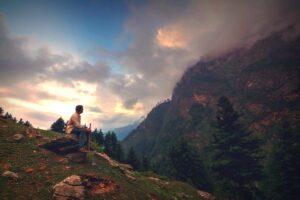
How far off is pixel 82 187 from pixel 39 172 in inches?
127

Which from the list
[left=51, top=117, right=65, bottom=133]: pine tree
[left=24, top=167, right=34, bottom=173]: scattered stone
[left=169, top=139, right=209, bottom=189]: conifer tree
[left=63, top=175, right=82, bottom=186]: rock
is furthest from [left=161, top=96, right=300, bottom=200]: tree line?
[left=51, top=117, right=65, bottom=133]: pine tree

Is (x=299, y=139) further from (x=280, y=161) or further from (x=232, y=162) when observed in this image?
(x=232, y=162)

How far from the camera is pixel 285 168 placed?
35.5m

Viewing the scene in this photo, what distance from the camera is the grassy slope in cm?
1252

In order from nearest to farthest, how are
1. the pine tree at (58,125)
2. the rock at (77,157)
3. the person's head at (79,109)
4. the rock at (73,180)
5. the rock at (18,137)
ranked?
the rock at (73,180) → the person's head at (79,109) → the rock at (77,157) → the rock at (18,137) → the pine tree at (58,125)

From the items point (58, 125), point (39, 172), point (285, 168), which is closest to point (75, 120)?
point (39, 172)

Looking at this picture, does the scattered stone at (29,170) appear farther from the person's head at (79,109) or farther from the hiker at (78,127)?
the person's head at (79,109)

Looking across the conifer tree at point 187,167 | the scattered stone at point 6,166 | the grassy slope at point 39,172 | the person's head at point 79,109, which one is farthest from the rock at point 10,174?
the conifer tree at point 187,167

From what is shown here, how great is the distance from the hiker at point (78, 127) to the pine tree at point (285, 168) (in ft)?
103

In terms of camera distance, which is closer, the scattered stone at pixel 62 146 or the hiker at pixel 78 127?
the hiker at pixel 78 127

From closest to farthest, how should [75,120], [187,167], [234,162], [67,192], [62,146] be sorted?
[67,192], [75,120], [62,146], [234,162], [187,167]

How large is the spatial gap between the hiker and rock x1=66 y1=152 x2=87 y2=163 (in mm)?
695

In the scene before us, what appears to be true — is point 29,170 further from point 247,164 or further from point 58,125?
point 58,125

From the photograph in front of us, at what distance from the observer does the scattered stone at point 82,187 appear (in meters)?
12.6
